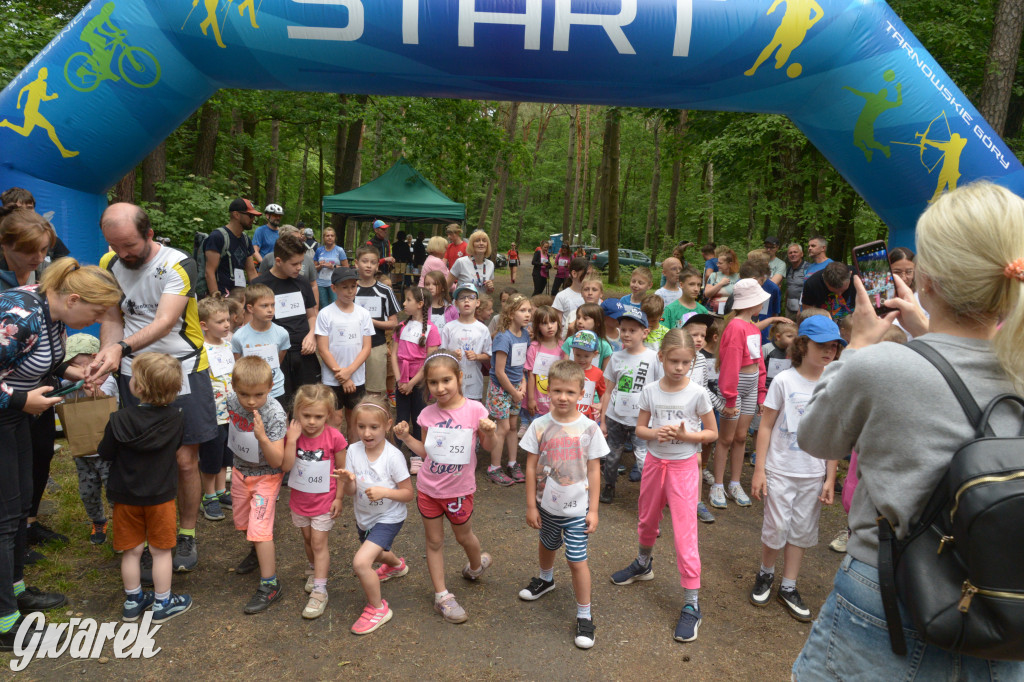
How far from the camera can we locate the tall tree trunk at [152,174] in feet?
37.6

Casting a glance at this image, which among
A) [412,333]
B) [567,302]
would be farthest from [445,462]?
[567,302]

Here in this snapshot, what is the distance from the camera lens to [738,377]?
17.6 ft

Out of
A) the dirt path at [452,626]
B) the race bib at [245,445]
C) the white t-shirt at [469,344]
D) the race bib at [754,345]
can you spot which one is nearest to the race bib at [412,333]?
the white t-shirt at [469,344]

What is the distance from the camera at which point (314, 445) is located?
381 centimetres

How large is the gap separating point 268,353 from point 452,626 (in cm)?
259

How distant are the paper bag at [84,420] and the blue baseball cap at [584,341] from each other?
3024mm

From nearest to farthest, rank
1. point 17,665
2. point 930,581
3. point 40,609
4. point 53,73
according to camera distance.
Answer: point 930,581 → point 17,665 → point 40,609 → point 53,73

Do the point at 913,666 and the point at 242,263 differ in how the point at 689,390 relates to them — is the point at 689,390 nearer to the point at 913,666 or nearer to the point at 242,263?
the point at 913,666

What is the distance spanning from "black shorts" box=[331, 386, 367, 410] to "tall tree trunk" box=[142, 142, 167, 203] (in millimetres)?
7955

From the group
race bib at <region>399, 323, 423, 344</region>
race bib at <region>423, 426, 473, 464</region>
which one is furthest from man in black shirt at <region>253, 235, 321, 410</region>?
race bib at <region>423, 426, 473, 464</region>

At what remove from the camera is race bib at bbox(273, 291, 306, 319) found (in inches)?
220

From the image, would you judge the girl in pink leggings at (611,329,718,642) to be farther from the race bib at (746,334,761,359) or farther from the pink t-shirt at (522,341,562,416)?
the race bib at (746,334,761,359)

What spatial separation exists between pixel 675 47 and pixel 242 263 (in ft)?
17.5

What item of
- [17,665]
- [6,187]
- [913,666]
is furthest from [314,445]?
[6,187]
